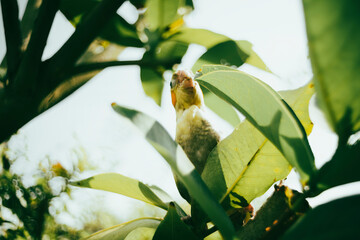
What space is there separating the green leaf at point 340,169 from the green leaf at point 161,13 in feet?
1.56

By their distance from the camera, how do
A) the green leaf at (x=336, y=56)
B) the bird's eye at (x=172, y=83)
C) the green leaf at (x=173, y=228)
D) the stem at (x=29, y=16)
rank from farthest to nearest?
the bird's eye at (x=172, y=83) < the stem at (x=29, y=16) < the green leaf at (x=173, y=228) < the green leaf at (x=336, y=56)

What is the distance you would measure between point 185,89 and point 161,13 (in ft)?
0.63

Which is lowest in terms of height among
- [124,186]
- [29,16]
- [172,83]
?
[124,186]

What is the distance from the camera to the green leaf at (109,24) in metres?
0.62

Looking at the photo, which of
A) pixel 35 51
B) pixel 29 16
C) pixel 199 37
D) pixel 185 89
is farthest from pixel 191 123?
pixel 29 16

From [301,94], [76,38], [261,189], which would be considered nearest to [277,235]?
[261,189]

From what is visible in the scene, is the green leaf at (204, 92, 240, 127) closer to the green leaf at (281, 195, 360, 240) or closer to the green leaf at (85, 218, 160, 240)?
the green leaf at (85, 218, 160, 240)

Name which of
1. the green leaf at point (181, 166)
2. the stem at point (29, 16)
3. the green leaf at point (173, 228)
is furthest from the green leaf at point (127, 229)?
the stem at point (29, 16)

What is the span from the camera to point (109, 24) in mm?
628

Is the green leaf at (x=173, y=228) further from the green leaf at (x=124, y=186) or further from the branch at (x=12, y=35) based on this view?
the branch at (x=12, y=35)

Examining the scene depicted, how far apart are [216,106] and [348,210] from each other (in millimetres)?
510

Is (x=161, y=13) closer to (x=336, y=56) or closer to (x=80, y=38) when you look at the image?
(x=80, y=38)

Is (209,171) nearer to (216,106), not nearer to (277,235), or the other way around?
(277,235)

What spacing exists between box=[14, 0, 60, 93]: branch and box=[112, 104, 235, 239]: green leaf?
18cm
